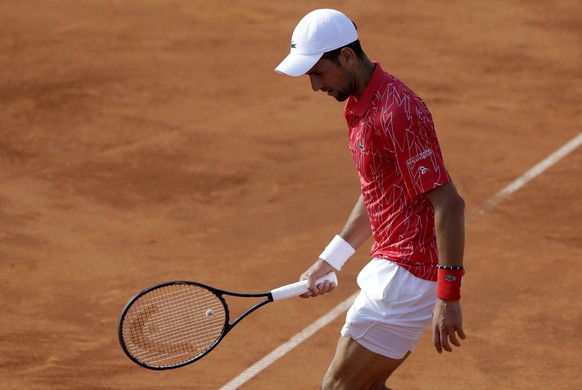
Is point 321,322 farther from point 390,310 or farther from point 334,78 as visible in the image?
point 334,78

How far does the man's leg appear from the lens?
18.5 feet

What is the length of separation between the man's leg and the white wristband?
0.51m

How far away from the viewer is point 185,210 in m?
10.1

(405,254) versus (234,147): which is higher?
(405,254)

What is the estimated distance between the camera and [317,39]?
5.42m

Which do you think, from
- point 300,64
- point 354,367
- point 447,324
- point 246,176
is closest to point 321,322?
point 354,367

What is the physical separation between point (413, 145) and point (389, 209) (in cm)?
45

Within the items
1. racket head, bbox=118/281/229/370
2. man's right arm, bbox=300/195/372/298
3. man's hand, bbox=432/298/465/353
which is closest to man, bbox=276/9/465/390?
man's hand, bbox=432/298/465/353

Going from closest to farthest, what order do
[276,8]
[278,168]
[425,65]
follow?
[278,168]
[425,65]
[276,8]

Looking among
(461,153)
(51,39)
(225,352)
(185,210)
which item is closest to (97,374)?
(225,352)

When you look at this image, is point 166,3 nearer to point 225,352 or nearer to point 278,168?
point 278,168

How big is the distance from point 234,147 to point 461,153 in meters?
2.24

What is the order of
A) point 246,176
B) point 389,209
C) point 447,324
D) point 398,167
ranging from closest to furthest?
1. point 447,324
2. point 398,167
3. point 389,209
4. point 246,176

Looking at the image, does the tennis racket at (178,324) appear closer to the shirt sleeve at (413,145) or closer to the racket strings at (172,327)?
the racket strings at (172,327)
